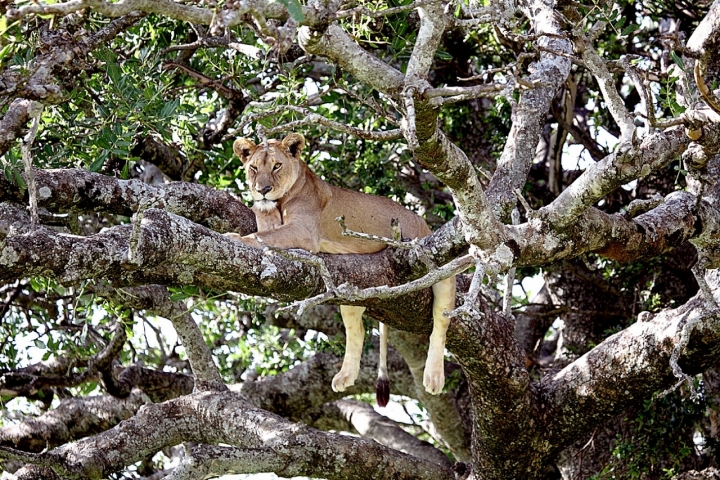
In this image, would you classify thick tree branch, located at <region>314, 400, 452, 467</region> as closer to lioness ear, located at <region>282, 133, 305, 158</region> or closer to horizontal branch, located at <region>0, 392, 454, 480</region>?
horizontal branch, located at <region>0, 392, 454, 480</region>

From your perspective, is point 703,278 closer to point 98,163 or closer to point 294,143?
point 294,143

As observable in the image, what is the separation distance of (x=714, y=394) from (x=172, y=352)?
164 inches

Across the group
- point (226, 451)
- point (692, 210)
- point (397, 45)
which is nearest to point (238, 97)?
point (397, 45)

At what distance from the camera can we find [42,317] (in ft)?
22.6

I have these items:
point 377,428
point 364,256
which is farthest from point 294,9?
point 377,428

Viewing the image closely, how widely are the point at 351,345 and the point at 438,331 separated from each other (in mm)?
876

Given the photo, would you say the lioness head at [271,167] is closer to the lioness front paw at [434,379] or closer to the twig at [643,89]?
the lioness front paw at [434,379]

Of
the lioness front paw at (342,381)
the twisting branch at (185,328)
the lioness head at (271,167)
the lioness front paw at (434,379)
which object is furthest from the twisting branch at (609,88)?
the twisting branch at (185,328)

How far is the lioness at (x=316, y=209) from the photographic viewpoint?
546cm

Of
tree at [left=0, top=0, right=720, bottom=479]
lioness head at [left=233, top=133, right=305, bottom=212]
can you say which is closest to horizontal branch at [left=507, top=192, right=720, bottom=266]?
tree at [left=0, top=0, right=720, bottom=479]

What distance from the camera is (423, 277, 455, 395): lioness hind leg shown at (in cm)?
505

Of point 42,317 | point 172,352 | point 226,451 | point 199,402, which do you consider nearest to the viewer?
point 226,451

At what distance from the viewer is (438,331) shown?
17.2 ft

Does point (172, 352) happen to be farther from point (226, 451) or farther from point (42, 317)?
point (226, 451)
